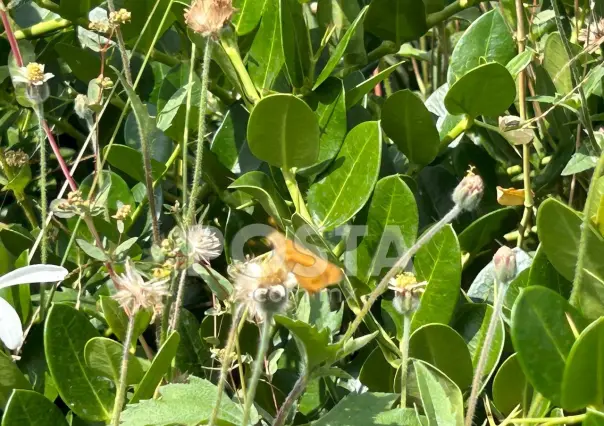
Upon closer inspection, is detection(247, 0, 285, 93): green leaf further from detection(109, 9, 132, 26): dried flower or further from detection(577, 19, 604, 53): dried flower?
detection(577, 19, 604, 53): dried flower

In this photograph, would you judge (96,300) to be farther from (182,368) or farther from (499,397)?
(499,397)

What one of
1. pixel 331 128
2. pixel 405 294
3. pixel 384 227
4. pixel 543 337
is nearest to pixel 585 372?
pixel 543 337

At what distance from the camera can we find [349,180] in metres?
0.92

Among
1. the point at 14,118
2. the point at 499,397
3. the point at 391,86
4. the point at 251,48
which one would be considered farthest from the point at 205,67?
the point at 391,86

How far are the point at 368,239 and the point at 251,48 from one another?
9.2 inches

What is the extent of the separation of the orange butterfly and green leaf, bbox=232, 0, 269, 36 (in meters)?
0.26

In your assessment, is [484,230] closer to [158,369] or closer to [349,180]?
[349,180]

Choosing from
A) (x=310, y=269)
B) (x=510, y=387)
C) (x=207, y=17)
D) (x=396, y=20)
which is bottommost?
(x=510, y=387)

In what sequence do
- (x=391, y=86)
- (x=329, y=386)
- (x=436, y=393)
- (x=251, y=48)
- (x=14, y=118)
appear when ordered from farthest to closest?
1. (x=391, y=86)
2. (x=14, y=118)
3. (x=251, y=48)
4. (x=329, y=386)
5. (x=436, y=393)

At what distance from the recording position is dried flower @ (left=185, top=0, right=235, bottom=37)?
30.1 inches

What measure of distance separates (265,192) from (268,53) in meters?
0.19

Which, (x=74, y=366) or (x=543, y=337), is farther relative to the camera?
(x=74, y=366)

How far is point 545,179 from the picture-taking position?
1.05 meters

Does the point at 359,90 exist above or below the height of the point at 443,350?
above
